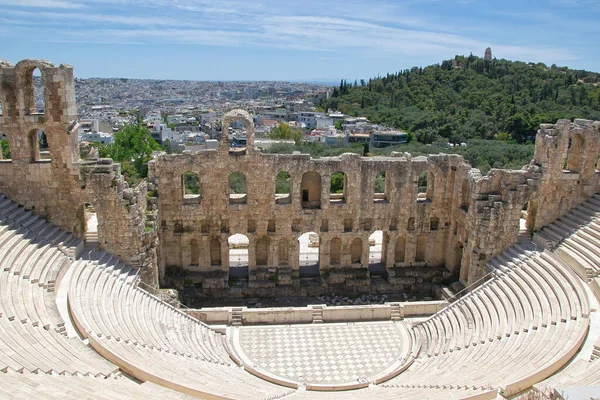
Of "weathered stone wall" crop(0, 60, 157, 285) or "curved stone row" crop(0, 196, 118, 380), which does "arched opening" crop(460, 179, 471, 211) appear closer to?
"weathered stone wall" crop(0, 60, 157, 285)

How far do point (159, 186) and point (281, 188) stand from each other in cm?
1798

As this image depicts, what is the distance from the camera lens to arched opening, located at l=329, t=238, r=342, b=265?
94.0 ft

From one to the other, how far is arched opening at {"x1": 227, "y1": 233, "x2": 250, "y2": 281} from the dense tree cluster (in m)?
52.1

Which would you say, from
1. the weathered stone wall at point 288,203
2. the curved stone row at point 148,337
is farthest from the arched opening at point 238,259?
the curved stone row at point 148,337

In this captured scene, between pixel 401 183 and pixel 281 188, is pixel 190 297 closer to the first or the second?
pixel 401 183

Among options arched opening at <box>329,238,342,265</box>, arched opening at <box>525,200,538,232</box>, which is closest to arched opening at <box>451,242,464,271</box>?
arched opening at <box>525,200,538,232</box>

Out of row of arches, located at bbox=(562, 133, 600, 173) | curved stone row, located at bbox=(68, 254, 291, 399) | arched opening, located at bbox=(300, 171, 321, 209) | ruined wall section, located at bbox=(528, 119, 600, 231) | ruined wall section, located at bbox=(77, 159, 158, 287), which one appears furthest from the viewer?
arched opening, located at bbox=(300, 171, 321, 209)

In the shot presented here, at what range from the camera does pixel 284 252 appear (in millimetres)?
28391

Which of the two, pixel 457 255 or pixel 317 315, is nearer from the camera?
pixel 317 315

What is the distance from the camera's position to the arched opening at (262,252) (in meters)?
28.3

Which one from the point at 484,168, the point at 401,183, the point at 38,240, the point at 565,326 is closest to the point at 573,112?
the point at 484,168

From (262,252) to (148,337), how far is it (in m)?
10.6

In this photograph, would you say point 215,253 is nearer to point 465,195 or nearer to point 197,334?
point 197,334

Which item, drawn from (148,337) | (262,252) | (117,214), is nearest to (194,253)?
(262,252)
